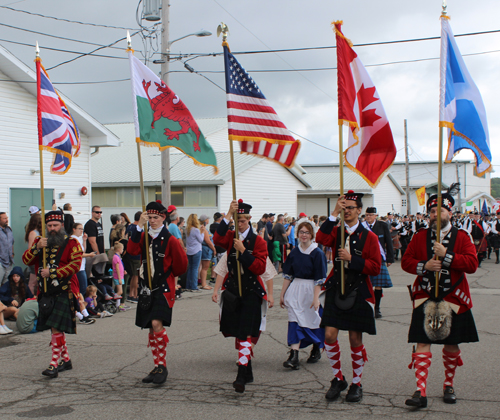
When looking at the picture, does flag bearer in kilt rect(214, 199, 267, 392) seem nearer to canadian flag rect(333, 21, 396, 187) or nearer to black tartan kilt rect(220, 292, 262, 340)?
black tartan kilt rect(220, 292, 262, 340)

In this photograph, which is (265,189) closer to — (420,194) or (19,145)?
(420,194)

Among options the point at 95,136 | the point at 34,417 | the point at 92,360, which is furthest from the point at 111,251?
the point at 34,417

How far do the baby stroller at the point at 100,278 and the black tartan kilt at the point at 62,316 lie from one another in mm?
4007

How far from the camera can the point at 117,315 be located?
10.0 metres

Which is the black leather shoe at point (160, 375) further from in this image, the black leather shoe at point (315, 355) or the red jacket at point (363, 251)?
the red jacket at point (363, 251)

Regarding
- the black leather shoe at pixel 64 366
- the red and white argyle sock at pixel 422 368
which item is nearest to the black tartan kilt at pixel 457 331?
the red and white argyle sock at pixel 422 368

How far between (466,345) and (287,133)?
146 inches

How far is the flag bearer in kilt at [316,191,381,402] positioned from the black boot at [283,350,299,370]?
1.09 m

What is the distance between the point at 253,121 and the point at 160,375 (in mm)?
2980

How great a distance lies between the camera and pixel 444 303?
4.90 metres

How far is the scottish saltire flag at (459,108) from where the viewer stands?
5199 millimetres

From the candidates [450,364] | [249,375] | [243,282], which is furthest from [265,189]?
[450,364]

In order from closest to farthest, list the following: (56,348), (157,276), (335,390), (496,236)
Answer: (335,390)
(157,276)
(56,348)
(496,236)

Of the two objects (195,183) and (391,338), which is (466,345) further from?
(195,183)
